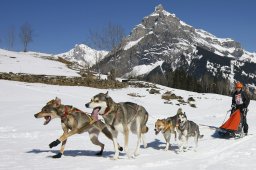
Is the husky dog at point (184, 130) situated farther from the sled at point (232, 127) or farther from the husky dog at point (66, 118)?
the husky dog at point (66, 118)

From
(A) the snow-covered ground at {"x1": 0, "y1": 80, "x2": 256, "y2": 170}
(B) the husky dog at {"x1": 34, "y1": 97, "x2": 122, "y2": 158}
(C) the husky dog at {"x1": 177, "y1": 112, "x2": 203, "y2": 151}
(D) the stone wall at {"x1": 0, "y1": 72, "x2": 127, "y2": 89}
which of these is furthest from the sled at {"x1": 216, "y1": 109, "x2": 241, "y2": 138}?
(D) the stone wall at {"x1": 0, "y1": 72, "x2": 127, "y2": 89}

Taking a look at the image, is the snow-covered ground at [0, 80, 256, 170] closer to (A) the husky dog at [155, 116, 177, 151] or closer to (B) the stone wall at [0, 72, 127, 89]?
(A) the husky dog at [155, 116, 177, 151]

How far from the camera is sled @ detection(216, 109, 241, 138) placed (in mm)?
14500

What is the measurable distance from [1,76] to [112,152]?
28.2m

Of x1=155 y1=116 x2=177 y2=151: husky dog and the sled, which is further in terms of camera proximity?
the sled

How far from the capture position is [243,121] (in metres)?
15.1

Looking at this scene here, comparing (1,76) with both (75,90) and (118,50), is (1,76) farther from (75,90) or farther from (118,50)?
(118,50)

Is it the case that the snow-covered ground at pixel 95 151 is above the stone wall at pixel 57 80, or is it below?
below

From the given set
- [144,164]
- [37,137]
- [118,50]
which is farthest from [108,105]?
[118,50]

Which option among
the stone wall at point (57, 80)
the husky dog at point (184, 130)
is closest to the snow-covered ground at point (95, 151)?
the husky dog at point (184, 130)

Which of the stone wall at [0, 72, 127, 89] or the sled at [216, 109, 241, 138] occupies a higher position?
the stone wall at [0, 72, 127, 89]

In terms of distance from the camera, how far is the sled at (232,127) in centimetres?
1450

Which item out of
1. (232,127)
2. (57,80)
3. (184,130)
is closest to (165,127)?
(184,130)

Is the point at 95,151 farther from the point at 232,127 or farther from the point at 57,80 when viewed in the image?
the point at 57,80
